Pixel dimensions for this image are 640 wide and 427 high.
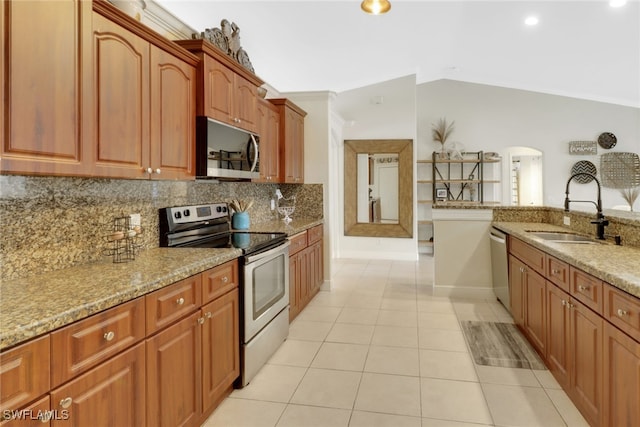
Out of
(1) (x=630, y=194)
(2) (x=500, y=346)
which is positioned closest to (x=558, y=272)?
(2) (x=500, y=346)

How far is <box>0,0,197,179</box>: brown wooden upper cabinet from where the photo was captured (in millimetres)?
1301

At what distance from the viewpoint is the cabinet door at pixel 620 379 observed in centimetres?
148

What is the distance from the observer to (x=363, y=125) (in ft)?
22.5

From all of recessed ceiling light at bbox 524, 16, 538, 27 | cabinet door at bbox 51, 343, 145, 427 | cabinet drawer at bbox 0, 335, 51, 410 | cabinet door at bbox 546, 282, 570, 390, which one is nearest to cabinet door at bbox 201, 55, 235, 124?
cabinet door at bbox 51, 343, 145, 427

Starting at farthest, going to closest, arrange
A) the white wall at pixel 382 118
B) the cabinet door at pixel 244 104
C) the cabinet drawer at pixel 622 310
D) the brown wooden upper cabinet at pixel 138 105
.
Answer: the white wall at pixel 382 118
the cabinet door at pixel 244 104
the brown wooden upper cabinet at pixel 138 105
the cabinet drawer at pixel 622 310

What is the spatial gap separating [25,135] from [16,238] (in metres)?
0.50

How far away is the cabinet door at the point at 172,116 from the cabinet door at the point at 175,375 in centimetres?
87

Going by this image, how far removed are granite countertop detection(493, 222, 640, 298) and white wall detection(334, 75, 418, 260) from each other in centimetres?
399

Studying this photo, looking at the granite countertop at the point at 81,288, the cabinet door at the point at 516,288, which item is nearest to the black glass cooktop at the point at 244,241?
the granite countertop at the point at 81,288

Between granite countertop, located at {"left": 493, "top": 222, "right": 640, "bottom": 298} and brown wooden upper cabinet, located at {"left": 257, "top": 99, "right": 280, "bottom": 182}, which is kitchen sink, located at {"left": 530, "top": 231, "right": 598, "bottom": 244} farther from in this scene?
brown wooden upper cabinet, located at {"left": 257, "top": 99, "right": 280, "bottom": 182}

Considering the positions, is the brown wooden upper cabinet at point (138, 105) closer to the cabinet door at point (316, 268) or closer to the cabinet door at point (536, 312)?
the cabinet door at point (316, 268)

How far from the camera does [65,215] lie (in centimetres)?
183

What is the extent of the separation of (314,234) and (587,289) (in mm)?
2806

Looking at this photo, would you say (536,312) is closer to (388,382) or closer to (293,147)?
(388,382)
